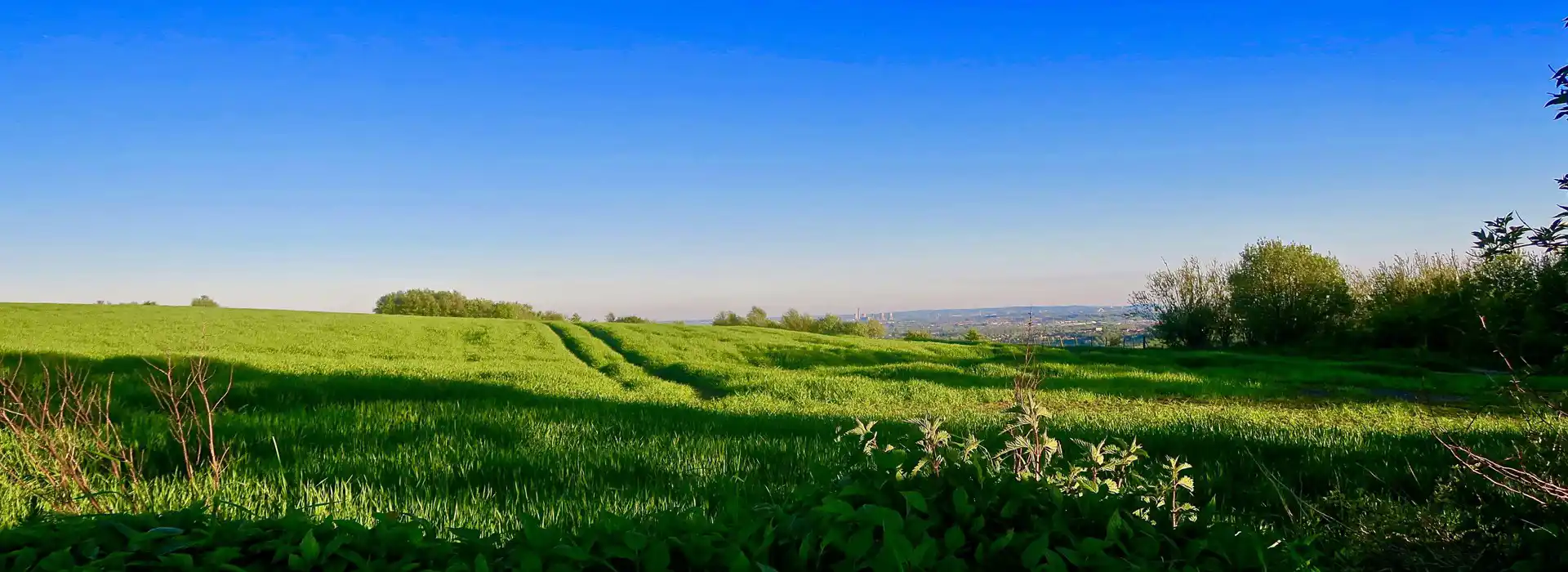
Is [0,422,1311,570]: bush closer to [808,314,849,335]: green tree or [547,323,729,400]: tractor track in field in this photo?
[547,323,729,400]: tractor track in field

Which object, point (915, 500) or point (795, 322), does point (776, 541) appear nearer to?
point (915, 500)

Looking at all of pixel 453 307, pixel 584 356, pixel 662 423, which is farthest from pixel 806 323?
pixel 662 423

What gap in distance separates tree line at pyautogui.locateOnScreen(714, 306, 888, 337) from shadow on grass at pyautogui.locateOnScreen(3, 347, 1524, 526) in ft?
245

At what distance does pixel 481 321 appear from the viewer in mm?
50688

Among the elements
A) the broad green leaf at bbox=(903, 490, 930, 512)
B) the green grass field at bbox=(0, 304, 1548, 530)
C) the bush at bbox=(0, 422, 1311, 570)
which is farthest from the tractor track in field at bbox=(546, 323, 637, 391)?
the broad green leaf at bbox=(903, 490, 930, 512)

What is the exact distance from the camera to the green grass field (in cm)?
549

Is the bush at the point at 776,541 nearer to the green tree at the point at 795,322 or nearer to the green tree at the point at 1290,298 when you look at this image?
the green tree at the point at 1290,298

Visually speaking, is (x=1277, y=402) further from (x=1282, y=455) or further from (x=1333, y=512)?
(x=1333, y=512)

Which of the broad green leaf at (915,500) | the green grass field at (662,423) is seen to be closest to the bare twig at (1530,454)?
the green grass field at (662,423)

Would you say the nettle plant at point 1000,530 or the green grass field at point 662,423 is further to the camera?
the green grass field at point 662,423

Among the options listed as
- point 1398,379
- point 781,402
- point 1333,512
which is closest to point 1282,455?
point 1333,512

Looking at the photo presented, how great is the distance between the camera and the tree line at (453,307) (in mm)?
82625

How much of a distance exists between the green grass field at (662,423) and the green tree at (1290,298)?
59.5 feet

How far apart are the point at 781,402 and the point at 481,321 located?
1535 inches
